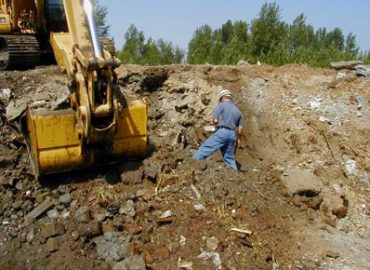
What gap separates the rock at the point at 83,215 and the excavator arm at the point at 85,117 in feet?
2.31

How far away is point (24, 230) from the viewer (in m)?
6.18

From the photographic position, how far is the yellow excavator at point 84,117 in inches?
244

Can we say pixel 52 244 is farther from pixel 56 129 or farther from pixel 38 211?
pixel 56 129

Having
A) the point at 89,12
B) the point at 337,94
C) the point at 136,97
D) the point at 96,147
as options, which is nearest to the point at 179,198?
the point at 96,147

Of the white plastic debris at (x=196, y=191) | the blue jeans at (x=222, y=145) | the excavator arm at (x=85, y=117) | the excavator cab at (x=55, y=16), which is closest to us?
the excavator arm at (x=85, y=117)

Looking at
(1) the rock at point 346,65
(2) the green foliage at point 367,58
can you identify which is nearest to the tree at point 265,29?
(2) the green foliage at point 367,58

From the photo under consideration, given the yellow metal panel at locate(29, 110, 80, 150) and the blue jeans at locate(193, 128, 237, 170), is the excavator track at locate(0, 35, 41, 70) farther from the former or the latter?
the blue jeans at locate(193, 128, 237, 170)

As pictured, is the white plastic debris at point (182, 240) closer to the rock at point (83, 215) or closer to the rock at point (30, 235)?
the rock at point (83, 215)

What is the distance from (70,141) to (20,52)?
3265 mm

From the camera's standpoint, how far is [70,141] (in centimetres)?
674

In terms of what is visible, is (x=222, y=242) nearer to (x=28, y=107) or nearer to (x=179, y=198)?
(x=179, y=198)

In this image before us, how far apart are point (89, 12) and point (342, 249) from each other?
14.6ft

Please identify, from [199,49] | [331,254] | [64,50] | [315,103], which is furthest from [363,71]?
[199,49]

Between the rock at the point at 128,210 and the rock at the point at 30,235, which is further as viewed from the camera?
the rock at the point at 128,210
